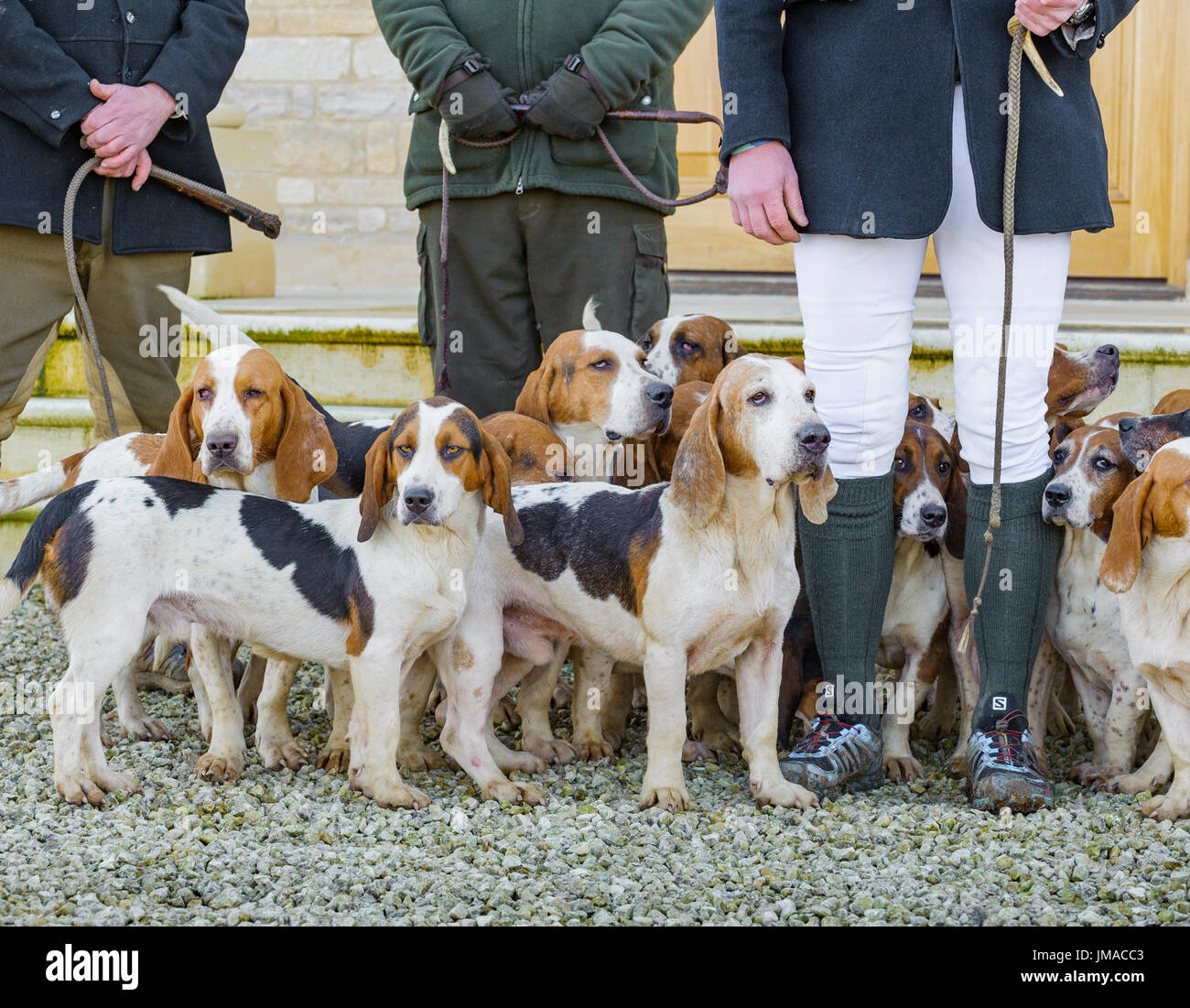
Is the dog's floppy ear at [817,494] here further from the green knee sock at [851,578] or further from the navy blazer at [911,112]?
the navy blazer at [911,112]

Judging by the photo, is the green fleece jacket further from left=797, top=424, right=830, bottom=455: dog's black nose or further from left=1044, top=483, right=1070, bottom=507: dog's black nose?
left=1044, top=483, right=1070, bottom=507: dog's black nose

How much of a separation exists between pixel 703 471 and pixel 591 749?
40.7 inches

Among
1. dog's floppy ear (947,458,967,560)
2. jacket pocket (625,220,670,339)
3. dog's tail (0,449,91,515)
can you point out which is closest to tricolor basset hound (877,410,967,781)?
dog's floppy ear (947,458,967,560)

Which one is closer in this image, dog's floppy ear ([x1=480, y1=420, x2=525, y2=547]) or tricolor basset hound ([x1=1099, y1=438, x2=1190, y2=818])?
tricolor basset hound ([x1=1099, y1=438, x2=1190, y2=818])

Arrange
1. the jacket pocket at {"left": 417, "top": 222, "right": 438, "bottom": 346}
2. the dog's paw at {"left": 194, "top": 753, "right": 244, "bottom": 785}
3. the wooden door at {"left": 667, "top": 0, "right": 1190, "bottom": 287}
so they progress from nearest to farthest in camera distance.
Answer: the dog's paw at {"left": 194, "top": 753, "right": 244, "bottom": 785}, the jacket pocket at {"left": 417, "top": 222, "right": 438, "bottom": 346}, the wooden door at {"left": 667, "top": 0, "right": 1190, "bottom": 287}

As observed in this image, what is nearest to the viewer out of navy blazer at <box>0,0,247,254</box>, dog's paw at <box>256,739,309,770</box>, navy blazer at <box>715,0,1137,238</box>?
navy blazer at <box>715,0,1137,238</box>

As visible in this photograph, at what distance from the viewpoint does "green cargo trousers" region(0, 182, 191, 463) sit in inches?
168

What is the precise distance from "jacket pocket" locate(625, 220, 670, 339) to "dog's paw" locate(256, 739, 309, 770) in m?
1.92

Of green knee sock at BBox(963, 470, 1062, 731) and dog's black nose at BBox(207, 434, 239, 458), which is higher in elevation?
dog's black nose at BBox(207, 434, 239, 458)

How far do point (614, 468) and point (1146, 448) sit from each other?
1.58 metres

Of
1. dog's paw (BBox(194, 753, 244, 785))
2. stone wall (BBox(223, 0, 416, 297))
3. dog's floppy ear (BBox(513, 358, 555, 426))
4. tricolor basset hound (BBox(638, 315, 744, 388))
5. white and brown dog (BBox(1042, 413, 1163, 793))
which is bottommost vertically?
dog's paw (BBox(194, 753, 244, 785))

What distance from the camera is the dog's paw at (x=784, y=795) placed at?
356 cm

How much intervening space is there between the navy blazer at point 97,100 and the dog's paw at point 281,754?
1588mm
